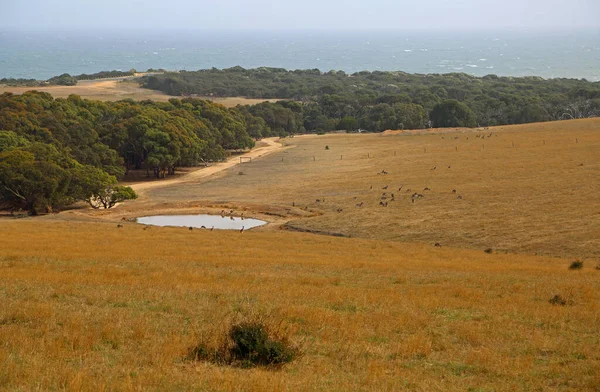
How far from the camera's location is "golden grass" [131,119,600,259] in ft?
123

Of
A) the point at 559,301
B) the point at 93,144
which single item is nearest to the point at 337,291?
the point at 559,301

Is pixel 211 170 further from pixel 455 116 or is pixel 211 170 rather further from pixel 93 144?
pixel 455 116

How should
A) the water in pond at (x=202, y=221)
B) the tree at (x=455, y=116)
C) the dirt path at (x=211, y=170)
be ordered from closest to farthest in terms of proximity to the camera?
the water in pond at (x=202, y=221) → the dirt path at (x=211, y=170) → the tree at (x=455, y=116)

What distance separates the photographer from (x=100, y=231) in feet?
122

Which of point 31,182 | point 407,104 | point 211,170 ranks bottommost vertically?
point 211,170

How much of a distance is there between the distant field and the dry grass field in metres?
95.2

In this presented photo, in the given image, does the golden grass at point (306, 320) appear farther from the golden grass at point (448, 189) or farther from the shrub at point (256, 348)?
the golden grass at point (448, 189)

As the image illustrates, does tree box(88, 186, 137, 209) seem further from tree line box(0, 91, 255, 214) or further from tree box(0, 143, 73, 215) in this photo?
→ tree box(0, 143, 73, 215)

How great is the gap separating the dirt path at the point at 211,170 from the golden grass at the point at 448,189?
7.25ft

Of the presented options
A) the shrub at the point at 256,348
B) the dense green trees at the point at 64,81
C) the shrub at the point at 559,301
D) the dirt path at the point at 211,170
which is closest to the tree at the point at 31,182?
the dirt path at the point at 211,170

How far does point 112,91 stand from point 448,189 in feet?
384

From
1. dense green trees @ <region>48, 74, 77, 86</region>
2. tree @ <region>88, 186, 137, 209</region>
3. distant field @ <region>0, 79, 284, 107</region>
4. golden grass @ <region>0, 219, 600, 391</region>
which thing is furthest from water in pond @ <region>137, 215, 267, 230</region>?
dense green trees @ <region>48, 74, 77, 86</region>

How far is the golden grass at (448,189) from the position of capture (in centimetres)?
3759

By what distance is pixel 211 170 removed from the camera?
77250mm
